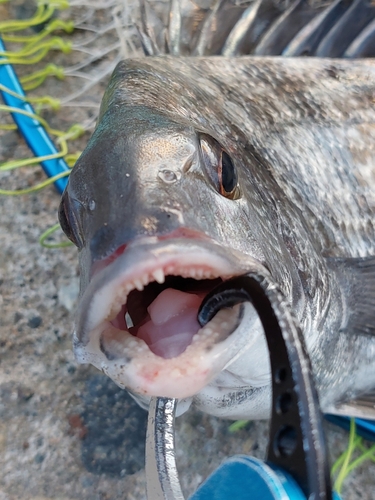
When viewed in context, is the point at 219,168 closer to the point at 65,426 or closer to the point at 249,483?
the point at 249,483

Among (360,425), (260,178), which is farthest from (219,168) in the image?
(360,425)

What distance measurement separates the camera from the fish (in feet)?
2.01

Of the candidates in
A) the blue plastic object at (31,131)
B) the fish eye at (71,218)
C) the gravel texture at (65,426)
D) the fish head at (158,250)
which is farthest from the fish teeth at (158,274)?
the blue plastic object at (31,131)

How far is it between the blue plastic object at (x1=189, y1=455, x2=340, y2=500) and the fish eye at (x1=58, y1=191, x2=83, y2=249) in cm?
40

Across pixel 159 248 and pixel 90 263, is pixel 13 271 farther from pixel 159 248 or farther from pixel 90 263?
pixel 159 248

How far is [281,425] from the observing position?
1.74 feet

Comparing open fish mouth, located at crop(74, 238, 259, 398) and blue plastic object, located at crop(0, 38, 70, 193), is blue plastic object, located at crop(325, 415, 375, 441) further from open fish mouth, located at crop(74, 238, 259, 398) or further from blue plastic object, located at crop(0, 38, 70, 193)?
blue plastic object, located at crop(0, 38, 70, 193)

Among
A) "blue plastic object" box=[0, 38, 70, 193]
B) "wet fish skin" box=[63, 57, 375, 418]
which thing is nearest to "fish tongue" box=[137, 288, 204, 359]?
"wet fish skin" box=[63, 57, 375, 418]

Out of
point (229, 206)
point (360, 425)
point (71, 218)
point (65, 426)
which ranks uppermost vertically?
point (229, 206)

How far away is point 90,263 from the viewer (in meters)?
0.64

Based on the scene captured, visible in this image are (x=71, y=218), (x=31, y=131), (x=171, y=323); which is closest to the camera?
(x=171, y=323)

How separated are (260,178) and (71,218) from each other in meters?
0.39

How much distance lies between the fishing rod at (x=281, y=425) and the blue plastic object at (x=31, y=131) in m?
1.05

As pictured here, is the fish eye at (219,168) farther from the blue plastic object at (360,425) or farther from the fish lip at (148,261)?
the blue plastic object at (360,425)
